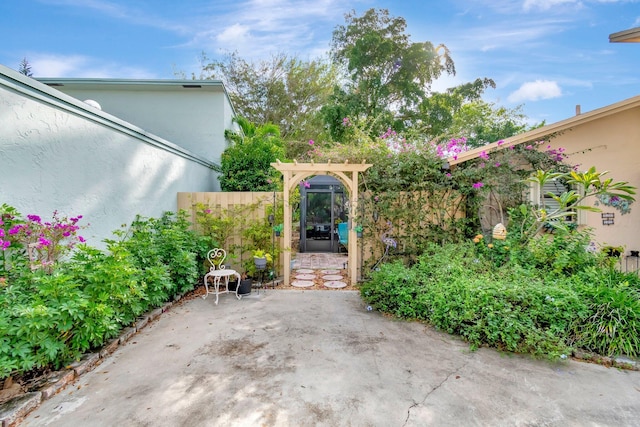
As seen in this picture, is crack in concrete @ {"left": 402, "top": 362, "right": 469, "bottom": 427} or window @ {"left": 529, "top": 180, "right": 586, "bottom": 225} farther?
window @ {"left": 529, "top": 180, "right": 586, "bottom": 225}

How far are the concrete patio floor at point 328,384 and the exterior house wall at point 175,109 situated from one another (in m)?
6.82

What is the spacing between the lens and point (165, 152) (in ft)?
19.1

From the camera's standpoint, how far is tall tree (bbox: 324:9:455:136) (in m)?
14.4

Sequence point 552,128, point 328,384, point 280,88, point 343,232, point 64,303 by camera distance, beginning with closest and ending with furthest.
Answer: point 64,303 < point 328,384 < point 552,128 < point 343,232 < point 280,88

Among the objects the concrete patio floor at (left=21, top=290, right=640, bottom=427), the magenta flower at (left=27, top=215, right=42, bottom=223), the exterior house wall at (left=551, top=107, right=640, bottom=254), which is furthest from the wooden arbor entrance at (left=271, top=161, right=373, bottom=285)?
the exterior house wall at (left=551, top=107, right=640, bottom=254)

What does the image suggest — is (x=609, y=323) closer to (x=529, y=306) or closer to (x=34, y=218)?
(x=529, y=306)

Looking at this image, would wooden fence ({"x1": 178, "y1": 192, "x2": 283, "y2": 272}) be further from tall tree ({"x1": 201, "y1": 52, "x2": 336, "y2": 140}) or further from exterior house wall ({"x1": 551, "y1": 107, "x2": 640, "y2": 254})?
tall tree ({"x1": 201, "y1": 52, "x2": 336, "y2": 140})

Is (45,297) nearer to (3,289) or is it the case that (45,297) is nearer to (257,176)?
(3,289)

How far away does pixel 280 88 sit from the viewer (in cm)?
1730

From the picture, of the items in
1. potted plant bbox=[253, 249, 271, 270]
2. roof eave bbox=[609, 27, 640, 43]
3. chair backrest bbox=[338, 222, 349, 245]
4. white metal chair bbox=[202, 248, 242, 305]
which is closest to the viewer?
roof eave bbox=[609, 27, 640, 43]

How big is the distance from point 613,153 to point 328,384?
23.7ft

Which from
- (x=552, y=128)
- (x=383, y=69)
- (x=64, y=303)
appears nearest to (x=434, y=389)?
(x=64, y=303)

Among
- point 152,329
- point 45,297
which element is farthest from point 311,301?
point 45,297

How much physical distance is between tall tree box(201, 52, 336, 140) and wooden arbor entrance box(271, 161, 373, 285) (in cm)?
1188
